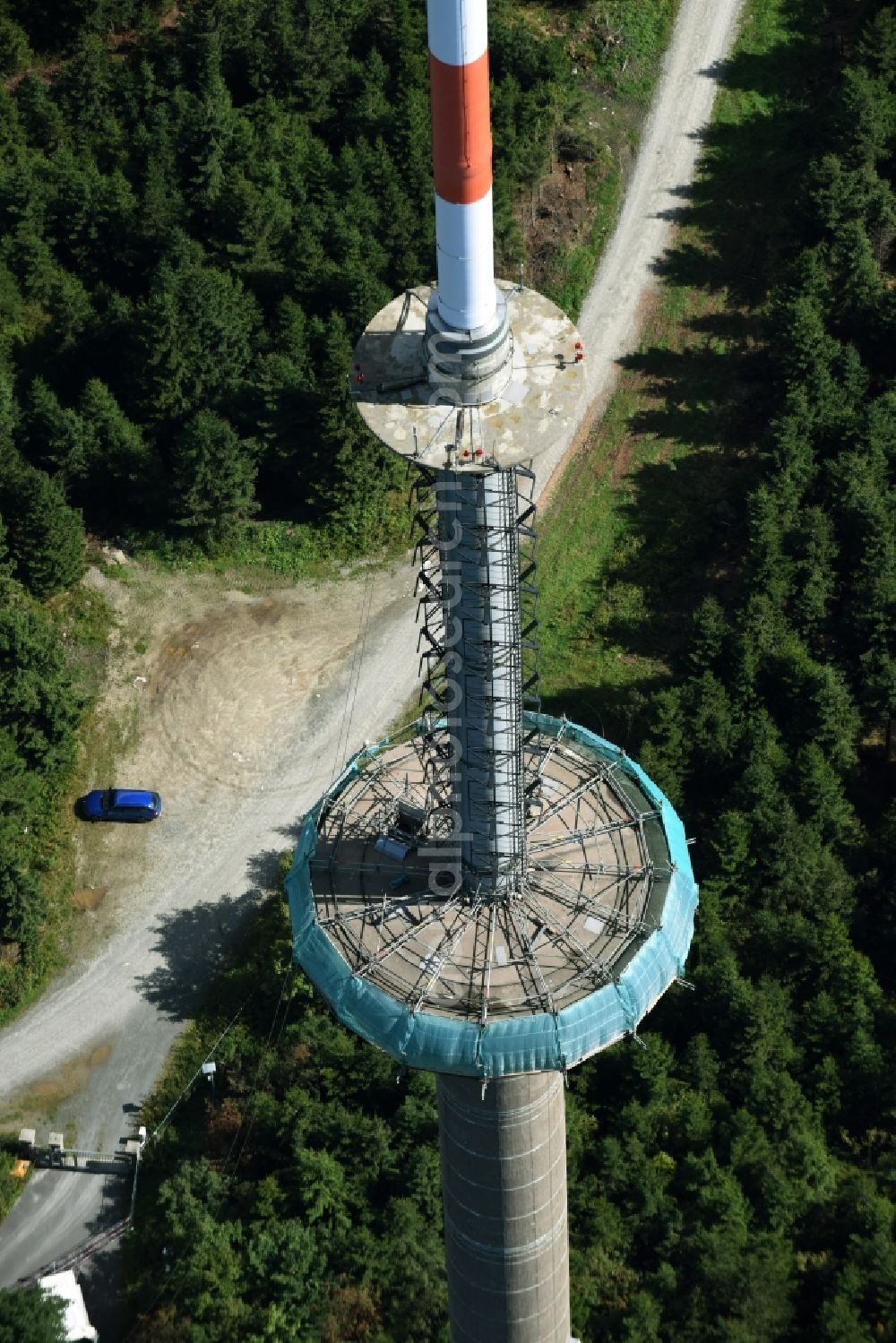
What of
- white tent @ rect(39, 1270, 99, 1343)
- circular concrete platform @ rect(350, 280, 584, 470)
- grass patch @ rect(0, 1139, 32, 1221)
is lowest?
white tent @ rect(39, 1270, 99, 1343)

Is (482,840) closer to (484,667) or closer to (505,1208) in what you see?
(484,667)

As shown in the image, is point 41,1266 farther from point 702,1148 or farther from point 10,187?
point 10,187

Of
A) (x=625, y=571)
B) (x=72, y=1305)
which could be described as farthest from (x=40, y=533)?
(x=72, y=1305)

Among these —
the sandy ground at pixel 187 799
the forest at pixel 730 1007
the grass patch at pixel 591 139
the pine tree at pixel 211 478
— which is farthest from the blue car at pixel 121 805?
the grass patch at pixel 591 139

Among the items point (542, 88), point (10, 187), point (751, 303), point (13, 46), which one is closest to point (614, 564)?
point (751, 303)

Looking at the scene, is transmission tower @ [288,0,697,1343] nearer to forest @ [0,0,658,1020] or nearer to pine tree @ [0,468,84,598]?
forest @ [0,0,658,1020]

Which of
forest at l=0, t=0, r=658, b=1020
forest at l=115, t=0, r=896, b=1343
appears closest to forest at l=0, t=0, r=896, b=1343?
forest at l=115, t=0, r=896, b=1343

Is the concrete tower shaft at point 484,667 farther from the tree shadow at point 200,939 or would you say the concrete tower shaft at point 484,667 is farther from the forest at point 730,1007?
the tree shadow at point 200,939

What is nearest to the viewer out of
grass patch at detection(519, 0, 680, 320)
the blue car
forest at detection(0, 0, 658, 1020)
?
the blue car
